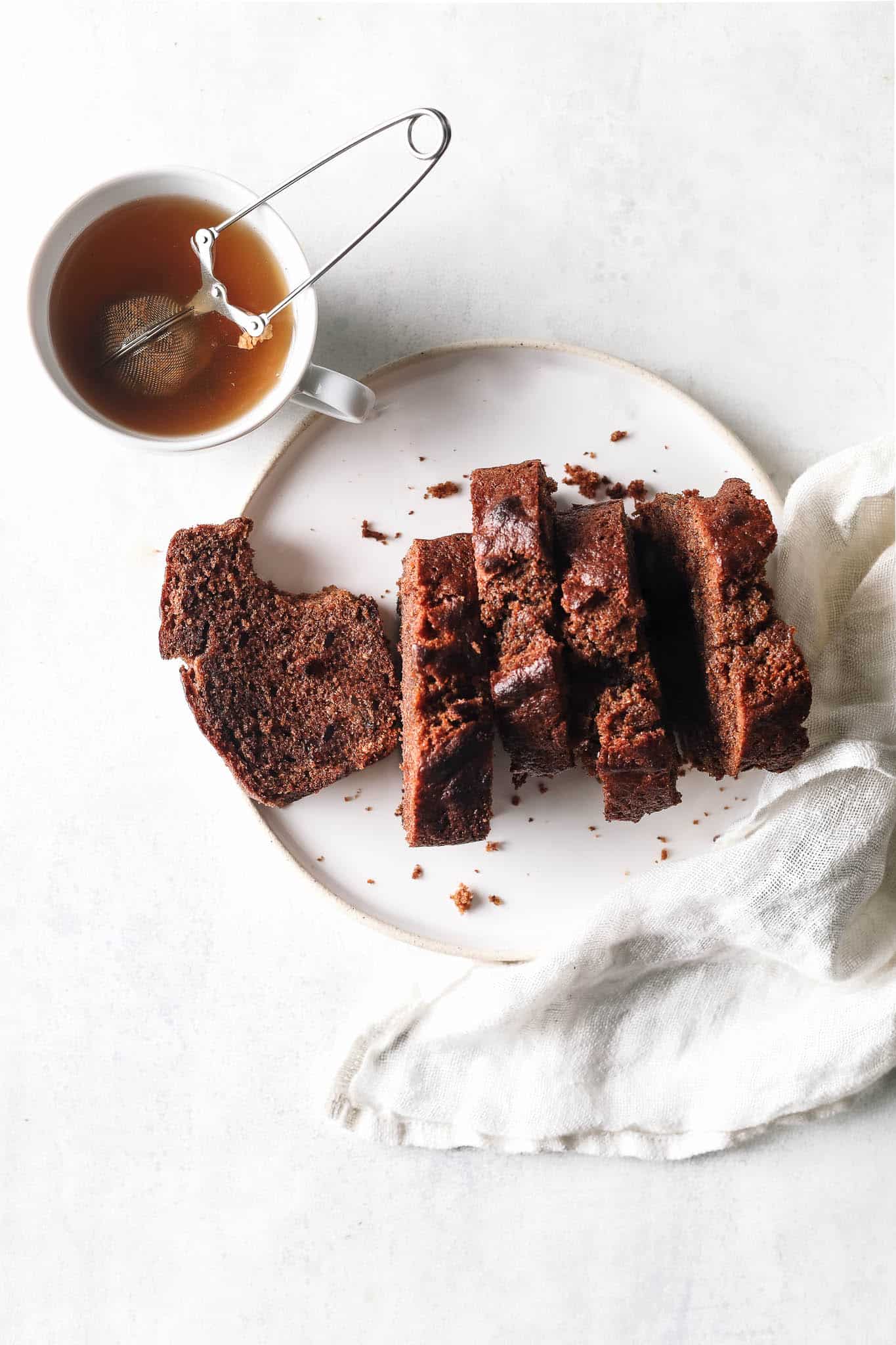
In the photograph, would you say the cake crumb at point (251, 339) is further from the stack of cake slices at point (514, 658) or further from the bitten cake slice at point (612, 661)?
the bitten cake slice at point (612, 661)

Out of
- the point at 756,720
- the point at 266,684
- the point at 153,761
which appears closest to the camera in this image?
the point at 756,720

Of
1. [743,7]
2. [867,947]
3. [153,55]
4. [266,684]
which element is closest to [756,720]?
[867,947]

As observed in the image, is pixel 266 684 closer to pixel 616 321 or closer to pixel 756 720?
pixel 756 720

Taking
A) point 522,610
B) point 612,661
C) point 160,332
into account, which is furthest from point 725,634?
point 160,332

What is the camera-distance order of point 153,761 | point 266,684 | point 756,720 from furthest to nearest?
point 153,761, point 266,684, point 756,720

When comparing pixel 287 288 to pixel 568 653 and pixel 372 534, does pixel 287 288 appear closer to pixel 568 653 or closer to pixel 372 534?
pixel 372 534

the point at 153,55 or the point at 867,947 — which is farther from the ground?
the point at 153,55
